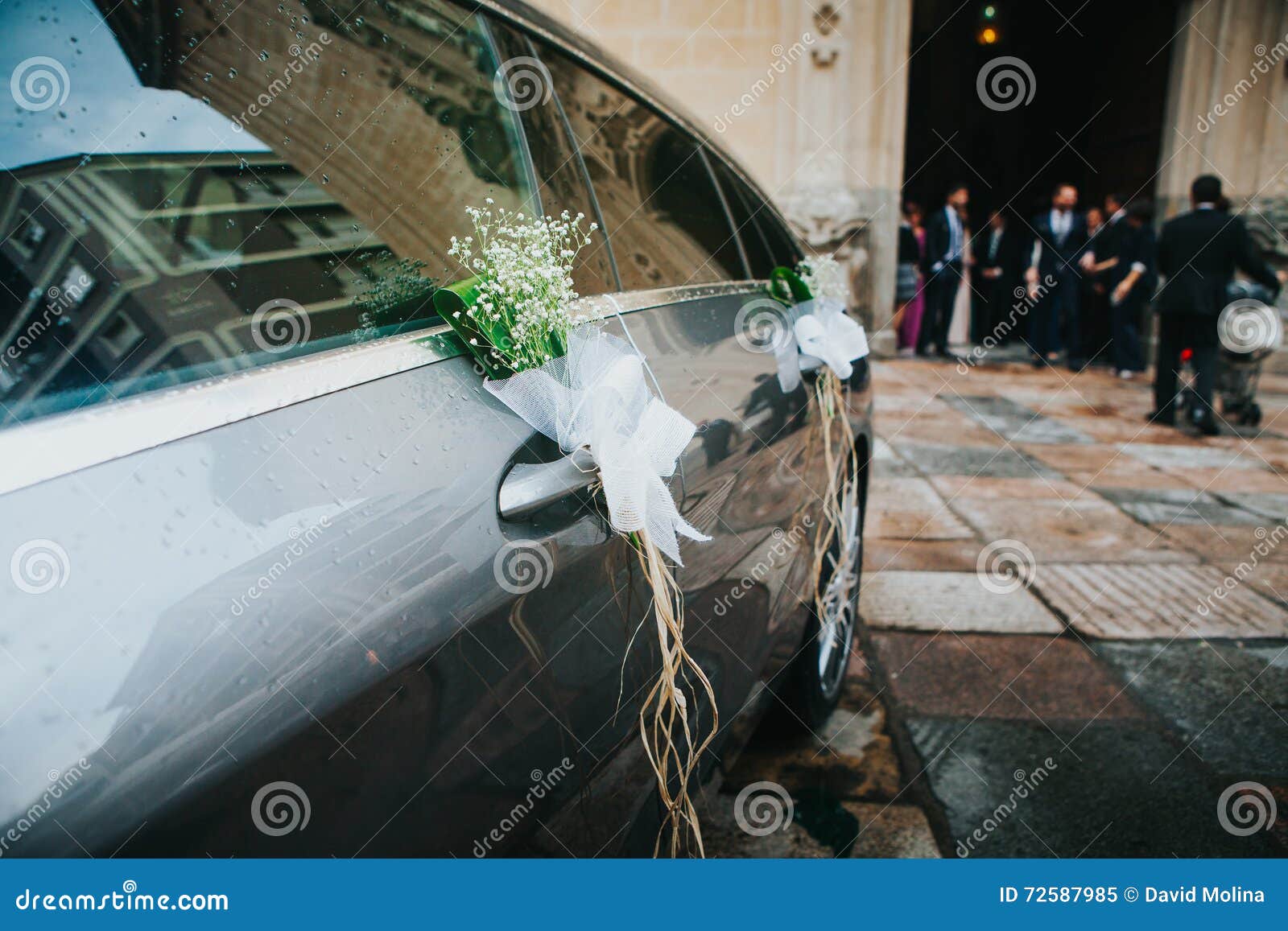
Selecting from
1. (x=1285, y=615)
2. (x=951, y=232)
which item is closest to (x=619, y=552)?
(x=1285, y=615)

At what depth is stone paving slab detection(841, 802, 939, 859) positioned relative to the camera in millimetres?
2436

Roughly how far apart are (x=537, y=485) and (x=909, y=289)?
10913 millimetres

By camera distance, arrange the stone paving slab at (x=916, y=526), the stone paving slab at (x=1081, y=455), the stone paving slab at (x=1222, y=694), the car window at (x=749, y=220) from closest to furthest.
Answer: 1. the car window at (x=749, y=220)
2. the stone paving slab at (x=1222, y=694)
3. the stone paving slab at (x=916, y=526)
4. the stone paving slab at (x=1081, y=455)

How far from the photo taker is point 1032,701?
325 centimetres

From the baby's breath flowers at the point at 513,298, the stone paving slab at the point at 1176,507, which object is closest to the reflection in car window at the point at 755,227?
the baby's breath flowers at the point at 513,298

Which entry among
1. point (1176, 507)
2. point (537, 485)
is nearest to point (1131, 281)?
point (1176, 507)

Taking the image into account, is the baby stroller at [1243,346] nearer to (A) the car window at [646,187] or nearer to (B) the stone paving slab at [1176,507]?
(B) the stone paving slab at [1176,507]

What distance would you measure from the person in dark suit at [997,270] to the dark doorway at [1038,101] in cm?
155

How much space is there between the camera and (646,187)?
216 cm

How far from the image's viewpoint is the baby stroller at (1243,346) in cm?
745

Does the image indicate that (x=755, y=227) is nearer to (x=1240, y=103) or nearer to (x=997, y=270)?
(x=997, y=270)

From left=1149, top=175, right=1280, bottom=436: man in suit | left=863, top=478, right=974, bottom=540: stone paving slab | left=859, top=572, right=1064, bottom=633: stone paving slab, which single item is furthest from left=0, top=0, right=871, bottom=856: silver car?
left=1149, top=175, right=1280, bottom=436: man in suit
